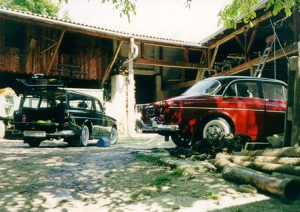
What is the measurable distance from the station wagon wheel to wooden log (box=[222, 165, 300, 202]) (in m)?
2.62

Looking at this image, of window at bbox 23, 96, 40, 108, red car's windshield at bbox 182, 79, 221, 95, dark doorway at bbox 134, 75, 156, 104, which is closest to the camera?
red car's windshield at bbox 182, 79, 221, 95

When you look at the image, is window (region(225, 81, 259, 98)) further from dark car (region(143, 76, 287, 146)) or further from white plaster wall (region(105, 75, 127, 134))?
white plaster wall (region(105, 75, 127, 134))

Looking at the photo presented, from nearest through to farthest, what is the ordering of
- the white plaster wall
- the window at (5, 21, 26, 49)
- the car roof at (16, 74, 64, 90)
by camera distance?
the car roof at (16, 74, 64, 90) → the window at (5, 21, 26, 49) → the white plaster wall

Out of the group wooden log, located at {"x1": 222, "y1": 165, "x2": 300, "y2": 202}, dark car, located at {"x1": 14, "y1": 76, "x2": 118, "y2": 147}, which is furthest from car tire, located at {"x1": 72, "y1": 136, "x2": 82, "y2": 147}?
wooden log, located at {"x1": 222, "y1": 165, "x2": 300, "y2": 202}

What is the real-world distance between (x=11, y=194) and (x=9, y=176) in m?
0.96

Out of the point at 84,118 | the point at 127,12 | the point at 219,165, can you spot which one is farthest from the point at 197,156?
the point at 84,118

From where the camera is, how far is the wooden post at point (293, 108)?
4543 millimetres

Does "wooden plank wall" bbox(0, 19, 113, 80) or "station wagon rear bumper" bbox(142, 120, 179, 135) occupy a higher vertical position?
"wooden plank wall" bbox(0, 19, 113, 80)

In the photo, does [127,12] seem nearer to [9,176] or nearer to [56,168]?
[56,168]

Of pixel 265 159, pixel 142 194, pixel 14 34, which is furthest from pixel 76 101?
pixel 14 34

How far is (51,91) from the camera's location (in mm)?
A: 8898

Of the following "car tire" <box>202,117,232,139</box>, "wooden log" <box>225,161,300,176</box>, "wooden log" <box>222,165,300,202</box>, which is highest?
"car tire" <box>202,117,232,139</box>

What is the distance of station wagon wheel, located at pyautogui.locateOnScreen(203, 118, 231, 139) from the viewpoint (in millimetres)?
6863

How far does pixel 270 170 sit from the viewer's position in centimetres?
398
